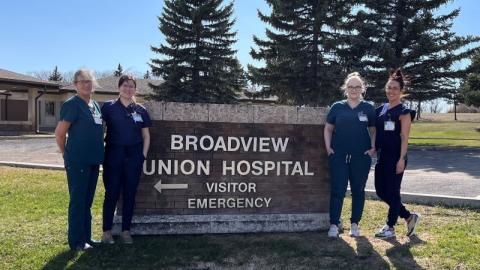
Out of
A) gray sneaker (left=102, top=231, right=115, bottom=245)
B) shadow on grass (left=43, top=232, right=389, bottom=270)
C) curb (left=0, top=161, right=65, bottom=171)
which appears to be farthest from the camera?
curb (left=0, top=161, right=65, bottom=171)

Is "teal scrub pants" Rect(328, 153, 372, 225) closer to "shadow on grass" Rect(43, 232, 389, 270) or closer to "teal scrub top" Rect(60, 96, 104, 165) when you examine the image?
"shadow on grass" Rect(43, 232, 389, 270)

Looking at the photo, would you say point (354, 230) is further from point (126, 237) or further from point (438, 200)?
point (438, 200)

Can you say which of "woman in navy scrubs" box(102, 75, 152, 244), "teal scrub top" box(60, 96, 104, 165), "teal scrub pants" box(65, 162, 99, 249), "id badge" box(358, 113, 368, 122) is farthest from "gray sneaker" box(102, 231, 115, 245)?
"id badge" box(358, 113, 368, 122)

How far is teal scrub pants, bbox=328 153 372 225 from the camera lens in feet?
18.1

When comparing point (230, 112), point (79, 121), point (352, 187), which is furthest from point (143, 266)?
point (352, 187)

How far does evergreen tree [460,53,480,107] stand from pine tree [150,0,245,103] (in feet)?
43.6

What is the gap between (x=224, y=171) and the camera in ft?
19.1

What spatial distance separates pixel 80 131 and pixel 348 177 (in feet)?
9.81

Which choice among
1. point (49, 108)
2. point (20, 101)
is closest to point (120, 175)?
point (20, 101)

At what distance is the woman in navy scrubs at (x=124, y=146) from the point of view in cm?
501

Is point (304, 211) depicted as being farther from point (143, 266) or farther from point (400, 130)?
point (143, 266)

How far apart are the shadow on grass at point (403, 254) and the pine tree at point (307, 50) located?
19160 millimetres

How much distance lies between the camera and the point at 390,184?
5.54m

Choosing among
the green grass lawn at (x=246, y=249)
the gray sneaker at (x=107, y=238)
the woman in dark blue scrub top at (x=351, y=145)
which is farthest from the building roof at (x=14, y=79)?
the woman in dark blue scrub top at (x=351, y=145)
